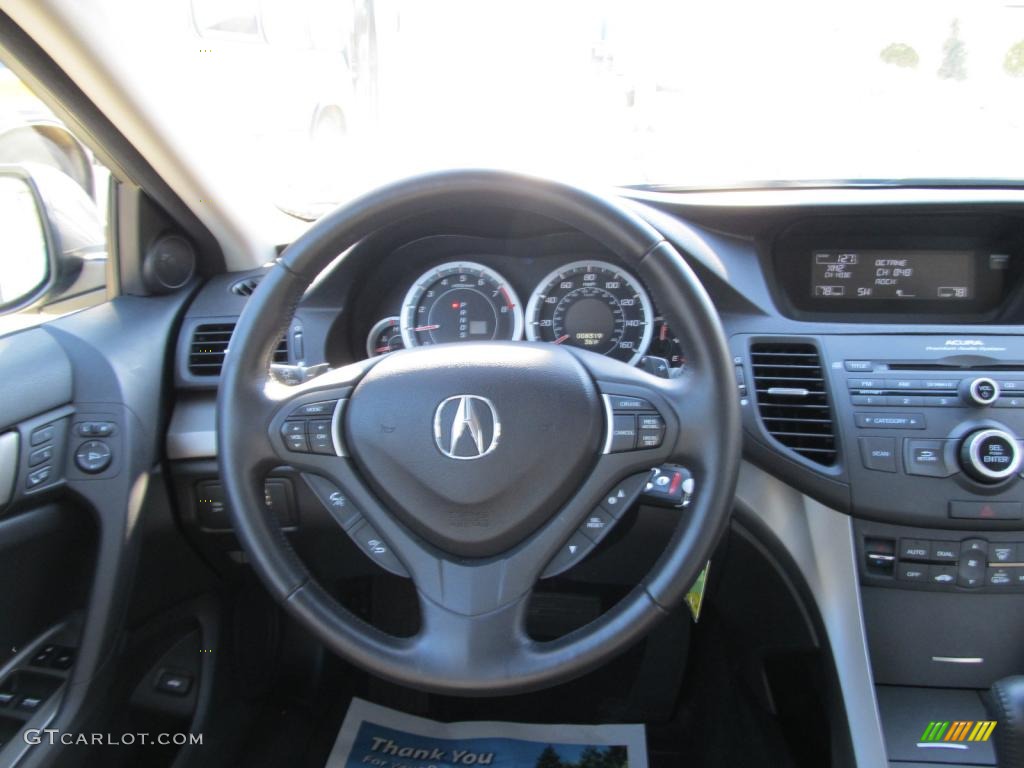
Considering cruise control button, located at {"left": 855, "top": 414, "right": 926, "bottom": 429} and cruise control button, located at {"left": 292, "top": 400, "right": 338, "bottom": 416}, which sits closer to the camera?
cruise control button, located at {"left": 292, "top": 400, "right": 338, "bottom": 416}

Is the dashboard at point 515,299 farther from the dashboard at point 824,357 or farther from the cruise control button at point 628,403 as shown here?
the cruise control button at point 628,403

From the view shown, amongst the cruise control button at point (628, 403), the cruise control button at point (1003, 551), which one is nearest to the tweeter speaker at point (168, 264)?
the cruise control button at point (628, 403)

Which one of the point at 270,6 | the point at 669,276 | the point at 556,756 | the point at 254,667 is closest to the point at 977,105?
the point at 669,276

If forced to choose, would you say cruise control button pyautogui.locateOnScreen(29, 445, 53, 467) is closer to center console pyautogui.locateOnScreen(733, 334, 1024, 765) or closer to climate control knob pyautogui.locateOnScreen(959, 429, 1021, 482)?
center console pyautogui.locateOnScreen(733, 334, 1024, 765)

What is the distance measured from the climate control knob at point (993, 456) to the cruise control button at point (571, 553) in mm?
789

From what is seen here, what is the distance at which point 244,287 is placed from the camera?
6.51 ft

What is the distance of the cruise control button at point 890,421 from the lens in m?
1.61

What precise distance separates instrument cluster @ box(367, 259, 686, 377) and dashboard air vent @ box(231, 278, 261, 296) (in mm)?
353

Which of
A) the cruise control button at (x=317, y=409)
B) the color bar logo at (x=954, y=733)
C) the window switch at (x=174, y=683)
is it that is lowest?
the window switch at (x=174, y=683)

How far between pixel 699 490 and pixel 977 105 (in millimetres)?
1534

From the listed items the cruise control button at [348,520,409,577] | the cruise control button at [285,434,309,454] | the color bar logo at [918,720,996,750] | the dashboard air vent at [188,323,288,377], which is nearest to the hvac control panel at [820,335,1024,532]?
the color bar logo at [918,720,996,750]

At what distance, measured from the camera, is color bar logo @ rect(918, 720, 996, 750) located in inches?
64.2

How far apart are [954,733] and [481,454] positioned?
3.72ft

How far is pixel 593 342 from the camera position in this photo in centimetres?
178
